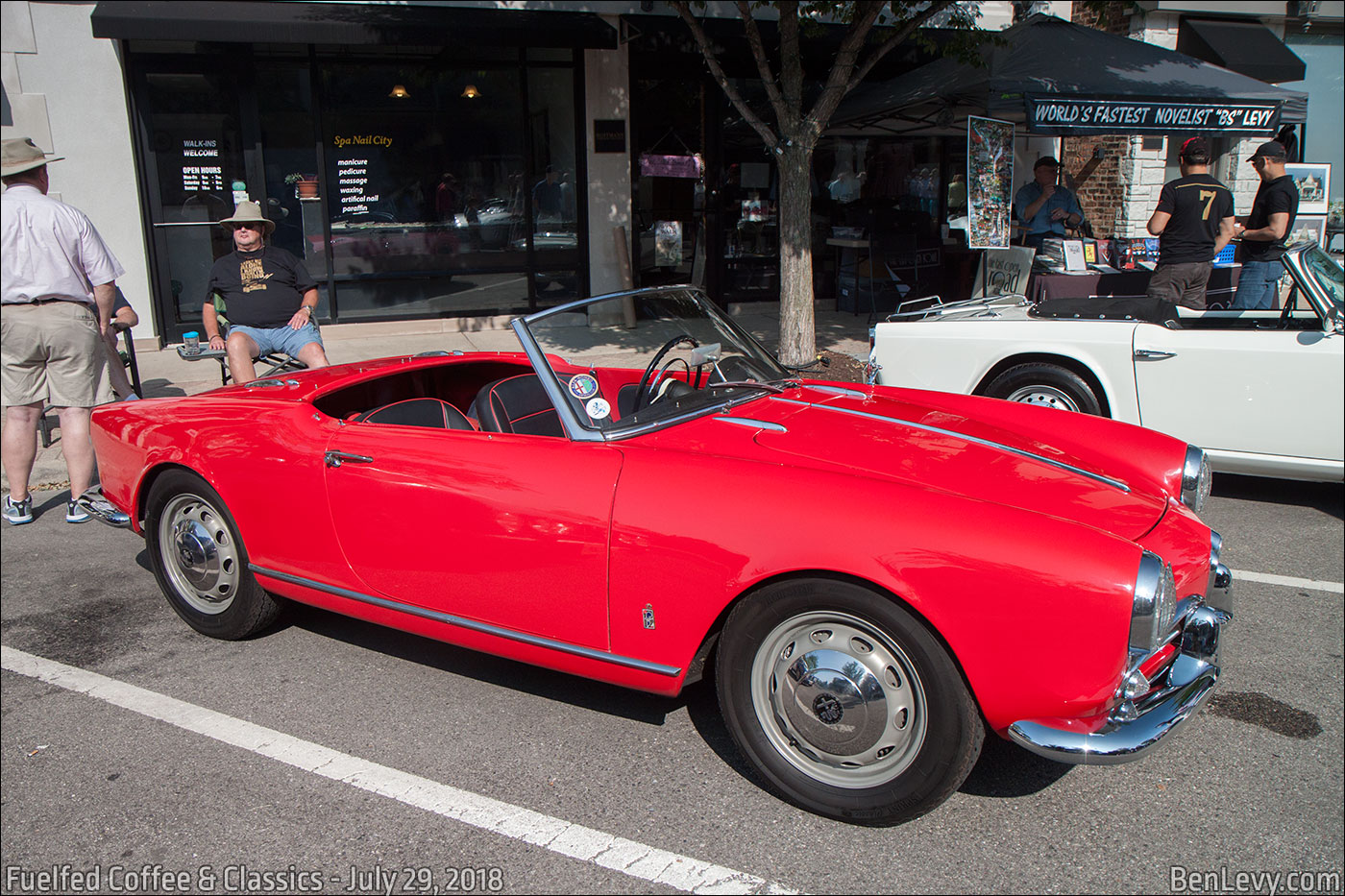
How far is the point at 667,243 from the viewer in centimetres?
1245

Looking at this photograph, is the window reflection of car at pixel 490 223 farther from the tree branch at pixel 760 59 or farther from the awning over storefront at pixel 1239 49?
the awning over storefront at pixel 1239 49

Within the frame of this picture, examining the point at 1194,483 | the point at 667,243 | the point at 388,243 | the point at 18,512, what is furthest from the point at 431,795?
the point at 667,243

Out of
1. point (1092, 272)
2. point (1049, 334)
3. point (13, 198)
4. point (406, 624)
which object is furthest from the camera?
point (1092, 272)

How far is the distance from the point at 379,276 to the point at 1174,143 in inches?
455

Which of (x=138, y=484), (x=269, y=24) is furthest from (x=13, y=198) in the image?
(x=269, y=24)

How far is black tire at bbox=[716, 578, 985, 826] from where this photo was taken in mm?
2561

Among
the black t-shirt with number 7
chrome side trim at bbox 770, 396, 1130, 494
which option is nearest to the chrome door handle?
chrome side trim at bbox 770, 396, 1130, 494

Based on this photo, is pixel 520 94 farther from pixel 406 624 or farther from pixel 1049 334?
pixel 406 624

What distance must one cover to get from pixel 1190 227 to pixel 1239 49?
895cm

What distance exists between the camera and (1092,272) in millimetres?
9398

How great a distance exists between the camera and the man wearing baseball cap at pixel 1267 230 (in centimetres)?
730

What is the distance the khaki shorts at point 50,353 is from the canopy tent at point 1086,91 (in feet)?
25.1

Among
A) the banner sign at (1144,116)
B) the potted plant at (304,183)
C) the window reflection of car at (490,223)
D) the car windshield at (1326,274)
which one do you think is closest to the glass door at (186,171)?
the potted plant at (304,183)

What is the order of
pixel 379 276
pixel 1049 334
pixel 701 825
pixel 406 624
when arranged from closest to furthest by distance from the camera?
pixel 701 825, pixel 406 624, pixel 1049 334, pixel 379 276
